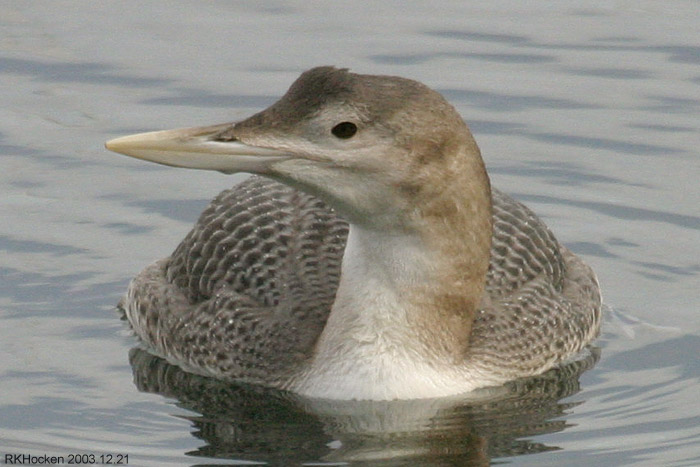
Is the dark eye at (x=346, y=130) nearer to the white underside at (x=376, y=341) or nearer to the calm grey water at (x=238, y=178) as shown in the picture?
the white underside at (x=376, y=341)

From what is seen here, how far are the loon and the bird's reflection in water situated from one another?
101 millimetres

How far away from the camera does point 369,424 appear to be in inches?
435

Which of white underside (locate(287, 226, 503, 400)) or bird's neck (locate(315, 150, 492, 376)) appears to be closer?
bird's neck (locate(315, 150, 492, 376))

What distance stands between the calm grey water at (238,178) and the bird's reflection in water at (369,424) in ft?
0.05

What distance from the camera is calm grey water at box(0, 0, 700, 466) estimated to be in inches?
435

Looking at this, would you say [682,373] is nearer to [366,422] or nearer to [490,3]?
[366,422]

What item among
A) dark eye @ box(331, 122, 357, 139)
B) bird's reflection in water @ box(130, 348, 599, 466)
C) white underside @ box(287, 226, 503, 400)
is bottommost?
bird's reflection in water @ box(130, 348, 599, 466)

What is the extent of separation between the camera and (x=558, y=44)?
16.7 meters

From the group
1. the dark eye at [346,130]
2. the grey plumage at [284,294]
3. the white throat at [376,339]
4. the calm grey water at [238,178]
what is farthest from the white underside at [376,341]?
the dark eye at [346,130]

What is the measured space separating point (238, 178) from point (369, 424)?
400cm

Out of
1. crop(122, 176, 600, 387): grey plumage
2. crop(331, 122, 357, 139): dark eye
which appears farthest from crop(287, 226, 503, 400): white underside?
crop(331, 122, 357, 139): dark eye

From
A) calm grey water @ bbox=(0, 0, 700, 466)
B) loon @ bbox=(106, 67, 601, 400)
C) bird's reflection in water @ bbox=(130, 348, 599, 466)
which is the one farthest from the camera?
calm grey water @ bbox=(0, 0, 700, 466)

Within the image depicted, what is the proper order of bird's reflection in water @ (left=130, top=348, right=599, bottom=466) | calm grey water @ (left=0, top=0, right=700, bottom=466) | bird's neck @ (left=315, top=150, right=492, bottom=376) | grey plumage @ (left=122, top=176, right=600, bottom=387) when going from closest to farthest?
bird's neck @ (left=315, top=150, right=492, bottom=376) < bird's reflection in water @ (left=130, top=348, right=599, bottom=466) < calm grey water @ (left=0, top=0, right=700, bottom=466) < grey plumage @ (left=122, top=176, right=600, bottom=387)

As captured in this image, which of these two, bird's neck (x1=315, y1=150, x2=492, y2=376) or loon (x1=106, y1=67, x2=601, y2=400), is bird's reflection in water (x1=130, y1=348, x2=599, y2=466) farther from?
bird's neck (x1=315, y1=150, x2=492, y2=376)
